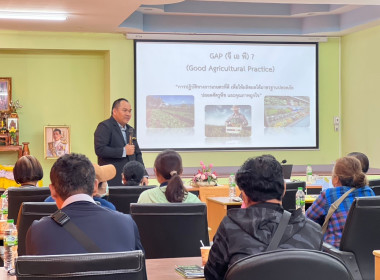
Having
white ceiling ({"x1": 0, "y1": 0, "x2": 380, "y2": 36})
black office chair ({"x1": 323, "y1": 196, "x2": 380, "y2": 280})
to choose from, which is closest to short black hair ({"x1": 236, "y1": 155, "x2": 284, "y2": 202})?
black office chair ({"x1": 323, "y1": 196, "x2": 380, "y2": 280})

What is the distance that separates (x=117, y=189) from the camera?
514 cm

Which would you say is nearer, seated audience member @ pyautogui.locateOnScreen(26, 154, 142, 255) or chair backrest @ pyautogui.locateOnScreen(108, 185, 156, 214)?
seated audience member @ pyautogui.locateOnScreen(26, 154, 142, 255)

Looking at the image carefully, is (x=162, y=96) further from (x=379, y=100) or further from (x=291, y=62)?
(x=379, y=100)

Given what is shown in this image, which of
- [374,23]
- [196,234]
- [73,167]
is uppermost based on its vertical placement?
[374,23]

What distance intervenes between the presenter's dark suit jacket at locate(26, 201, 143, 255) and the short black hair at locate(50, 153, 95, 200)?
8cm

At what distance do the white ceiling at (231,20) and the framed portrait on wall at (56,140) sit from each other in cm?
158

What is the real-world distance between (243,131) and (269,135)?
0.46m

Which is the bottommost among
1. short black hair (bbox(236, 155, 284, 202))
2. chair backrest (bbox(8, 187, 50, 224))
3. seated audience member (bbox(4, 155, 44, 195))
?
chair backrest (bbox(8, 187, 50, 224))

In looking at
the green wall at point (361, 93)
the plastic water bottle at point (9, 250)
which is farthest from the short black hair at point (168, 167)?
the green wall at point (361, 93)

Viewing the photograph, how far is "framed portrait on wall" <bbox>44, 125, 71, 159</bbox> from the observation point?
10344 mm

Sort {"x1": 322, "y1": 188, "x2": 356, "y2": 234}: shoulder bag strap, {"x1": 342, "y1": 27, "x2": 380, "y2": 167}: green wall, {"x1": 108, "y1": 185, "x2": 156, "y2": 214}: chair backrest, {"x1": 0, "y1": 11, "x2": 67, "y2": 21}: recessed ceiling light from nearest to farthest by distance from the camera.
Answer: {"x1": 322, "y1": 188, "x2": 356, "y2": 234}: shoulder bag strap
{"x1": 108, "y1": 185, "x2": 156, "y2": 214}: chair backrest
{"x1": 0, "y1": 11, "x2": 67, "y2": 21}: recessed ceiling light
{"x1": 342, "y1": 27, "x2": 380, "y2": 167}: green wall

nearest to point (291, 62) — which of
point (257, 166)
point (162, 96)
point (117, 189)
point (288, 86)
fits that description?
point (288, 86)

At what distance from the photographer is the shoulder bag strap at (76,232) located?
243 centimetres

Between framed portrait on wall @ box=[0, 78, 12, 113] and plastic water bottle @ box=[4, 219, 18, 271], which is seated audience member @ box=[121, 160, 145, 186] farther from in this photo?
framed portrait on wall @ box=[0, 78, 12, 113]
